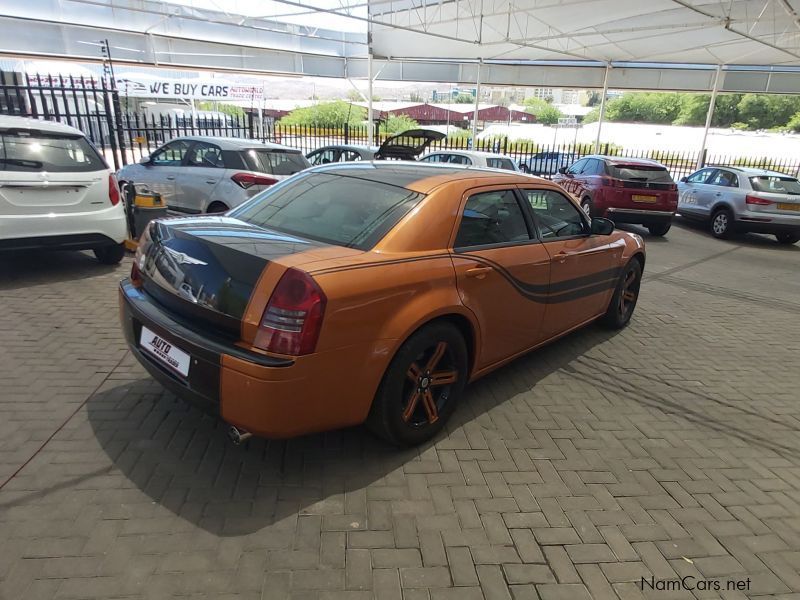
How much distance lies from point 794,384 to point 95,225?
22.6ft

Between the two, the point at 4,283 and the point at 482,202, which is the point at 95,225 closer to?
the point at 4,283

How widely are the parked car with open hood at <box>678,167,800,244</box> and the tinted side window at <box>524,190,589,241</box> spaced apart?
357 inches

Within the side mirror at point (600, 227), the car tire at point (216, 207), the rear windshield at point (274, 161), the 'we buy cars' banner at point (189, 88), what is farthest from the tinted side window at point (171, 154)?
the 'we buy cars' banner at point (189, 88)

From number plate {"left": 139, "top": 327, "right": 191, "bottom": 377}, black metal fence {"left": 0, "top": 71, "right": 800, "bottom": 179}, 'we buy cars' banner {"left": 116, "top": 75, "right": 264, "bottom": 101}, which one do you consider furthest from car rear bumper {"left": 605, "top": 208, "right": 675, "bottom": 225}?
'we buy cars' banner {"left": 116, "top": 75, "right": 264, "bottom": 101}

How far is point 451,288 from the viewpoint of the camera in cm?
299

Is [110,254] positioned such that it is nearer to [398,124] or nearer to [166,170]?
[166,170]

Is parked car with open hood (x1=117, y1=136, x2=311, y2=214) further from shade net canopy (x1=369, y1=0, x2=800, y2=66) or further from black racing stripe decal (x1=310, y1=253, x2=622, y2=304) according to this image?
shade net canopy (x1=369, y1=0, x2=800, y2=66)

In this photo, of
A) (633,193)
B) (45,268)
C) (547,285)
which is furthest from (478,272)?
(633,193)

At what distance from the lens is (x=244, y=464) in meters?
2.85

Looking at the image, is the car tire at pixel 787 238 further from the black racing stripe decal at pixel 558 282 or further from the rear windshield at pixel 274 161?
the rear windshield at pixel 274 161

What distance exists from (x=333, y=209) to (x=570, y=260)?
1.94 m

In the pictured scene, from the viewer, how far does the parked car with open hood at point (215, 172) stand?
289 inches

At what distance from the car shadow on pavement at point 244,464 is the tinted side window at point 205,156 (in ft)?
16.0

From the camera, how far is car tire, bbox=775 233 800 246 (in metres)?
11.5
